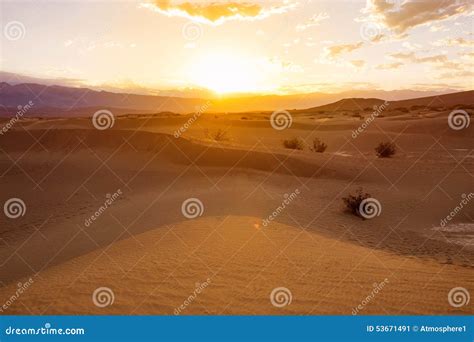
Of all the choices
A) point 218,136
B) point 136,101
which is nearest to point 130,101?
point 136,101

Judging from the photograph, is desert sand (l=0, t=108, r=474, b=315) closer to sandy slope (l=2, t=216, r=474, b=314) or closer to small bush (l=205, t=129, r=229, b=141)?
sandy slope (l=2, t=216, r=474, b=314)

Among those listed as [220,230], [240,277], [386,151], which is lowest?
[240,277]

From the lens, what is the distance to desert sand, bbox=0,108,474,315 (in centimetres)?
568

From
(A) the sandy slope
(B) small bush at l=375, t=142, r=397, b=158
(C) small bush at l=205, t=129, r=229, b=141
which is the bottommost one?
(A) the sandy slope

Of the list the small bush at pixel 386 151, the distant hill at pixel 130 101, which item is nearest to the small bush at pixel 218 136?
the small bush at pixel 386 151

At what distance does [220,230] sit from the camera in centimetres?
838

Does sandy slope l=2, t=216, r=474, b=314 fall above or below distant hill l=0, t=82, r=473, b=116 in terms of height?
below

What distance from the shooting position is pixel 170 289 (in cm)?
579

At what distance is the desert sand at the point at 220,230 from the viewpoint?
568 cm

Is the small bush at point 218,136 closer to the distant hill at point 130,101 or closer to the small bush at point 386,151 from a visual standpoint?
the small bush at point 386,151

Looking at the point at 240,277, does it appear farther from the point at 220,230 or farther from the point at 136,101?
the point at 136,101

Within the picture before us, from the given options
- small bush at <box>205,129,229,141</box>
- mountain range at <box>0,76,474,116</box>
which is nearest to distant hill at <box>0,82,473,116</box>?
mountain range at <box>0,76,474,116</box>

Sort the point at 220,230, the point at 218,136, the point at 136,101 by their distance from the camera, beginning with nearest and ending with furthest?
the point at 220,230 < the point at 218,136 < the point at 136,101

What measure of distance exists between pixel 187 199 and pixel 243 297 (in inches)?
235
